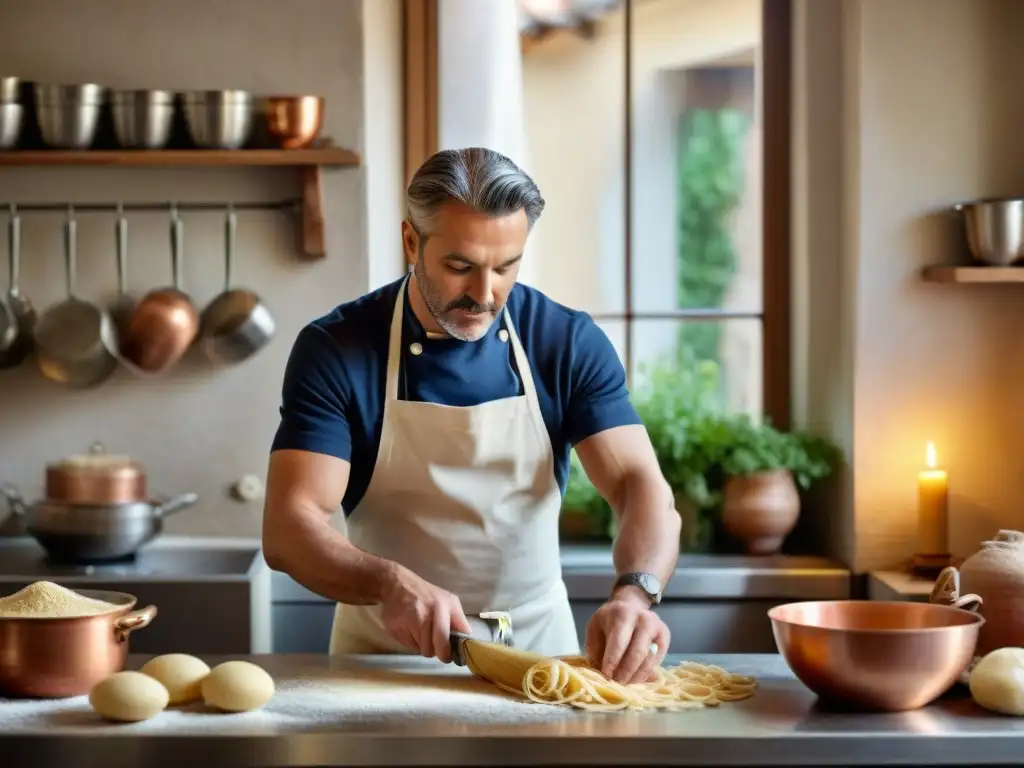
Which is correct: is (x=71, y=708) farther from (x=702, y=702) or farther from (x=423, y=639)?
(x=702, y=702)

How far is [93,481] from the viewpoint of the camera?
3379 mm

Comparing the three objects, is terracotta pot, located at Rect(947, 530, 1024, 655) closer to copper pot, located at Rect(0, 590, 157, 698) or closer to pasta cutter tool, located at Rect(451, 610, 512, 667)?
pasta cutter tool, located at Rect(451, 610, 512, 667)

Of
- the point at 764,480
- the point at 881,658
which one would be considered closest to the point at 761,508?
the point at 764,480

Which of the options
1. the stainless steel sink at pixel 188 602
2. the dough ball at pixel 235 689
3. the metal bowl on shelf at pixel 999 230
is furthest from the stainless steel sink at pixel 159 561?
the metal bowl on shelf at pixel 999 230

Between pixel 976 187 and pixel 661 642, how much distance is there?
182 centimetres

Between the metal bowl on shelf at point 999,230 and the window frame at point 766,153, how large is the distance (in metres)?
0.68

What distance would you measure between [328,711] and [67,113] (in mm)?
2088

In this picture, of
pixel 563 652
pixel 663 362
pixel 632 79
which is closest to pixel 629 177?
pixel 632 79

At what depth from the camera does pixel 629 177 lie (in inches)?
150

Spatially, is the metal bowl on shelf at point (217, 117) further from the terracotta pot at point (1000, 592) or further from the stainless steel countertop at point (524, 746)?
the terracotta pot at point (1000, 592)

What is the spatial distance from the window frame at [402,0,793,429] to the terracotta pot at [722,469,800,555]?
37 centimetres

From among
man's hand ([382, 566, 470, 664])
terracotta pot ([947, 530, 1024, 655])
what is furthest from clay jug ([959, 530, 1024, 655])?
man's hand ([382, 566, 470, 664])

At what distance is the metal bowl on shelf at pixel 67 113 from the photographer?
340 centimetres

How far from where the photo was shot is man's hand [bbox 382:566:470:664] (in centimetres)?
198
